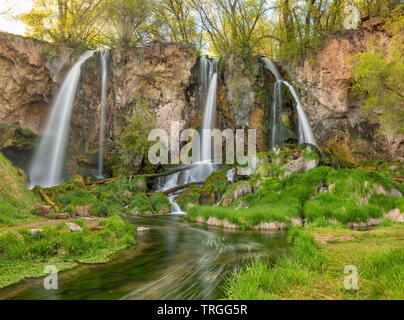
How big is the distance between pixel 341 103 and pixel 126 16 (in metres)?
25.9

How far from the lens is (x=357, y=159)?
2322cm

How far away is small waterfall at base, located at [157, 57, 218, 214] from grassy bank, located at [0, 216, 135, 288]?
51.8 ft

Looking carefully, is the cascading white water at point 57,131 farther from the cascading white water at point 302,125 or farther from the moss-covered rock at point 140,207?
the cascading white water at point 302,125

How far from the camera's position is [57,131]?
29.7 metres

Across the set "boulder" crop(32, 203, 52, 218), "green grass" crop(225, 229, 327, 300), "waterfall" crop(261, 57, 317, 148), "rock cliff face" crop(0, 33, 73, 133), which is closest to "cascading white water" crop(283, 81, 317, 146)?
"waterfall" crop(261, 57, 317, 148)

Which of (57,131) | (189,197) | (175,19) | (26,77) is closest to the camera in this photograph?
(189,197)

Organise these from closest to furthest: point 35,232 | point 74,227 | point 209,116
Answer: point 35,232, point 74,227, point 209,116

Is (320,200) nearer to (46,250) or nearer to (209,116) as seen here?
(46,250)

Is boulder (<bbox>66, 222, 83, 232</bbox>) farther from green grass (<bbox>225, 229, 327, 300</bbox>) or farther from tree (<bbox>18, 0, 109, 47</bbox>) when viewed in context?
tree (<bbox>18, 0, 109, 47</bbox>)

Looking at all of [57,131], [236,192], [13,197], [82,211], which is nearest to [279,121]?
[236,192]

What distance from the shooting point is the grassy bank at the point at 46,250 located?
5277mm

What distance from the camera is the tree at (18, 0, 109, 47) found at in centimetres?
3152

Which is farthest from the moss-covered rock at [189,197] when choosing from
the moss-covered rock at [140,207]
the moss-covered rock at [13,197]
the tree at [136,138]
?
the tree at [136,138]
